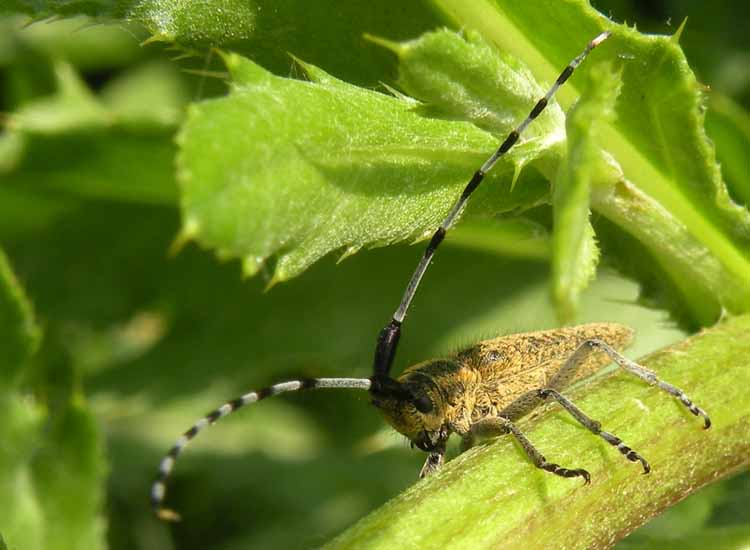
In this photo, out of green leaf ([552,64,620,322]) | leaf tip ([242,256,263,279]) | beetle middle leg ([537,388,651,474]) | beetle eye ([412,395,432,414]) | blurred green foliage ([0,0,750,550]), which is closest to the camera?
green leaf ([552,64,620,322])

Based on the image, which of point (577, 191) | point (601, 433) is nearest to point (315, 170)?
point (577, 191)

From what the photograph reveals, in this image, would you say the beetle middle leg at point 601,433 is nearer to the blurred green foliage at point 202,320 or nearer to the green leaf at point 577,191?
the green leaf at point 577,191

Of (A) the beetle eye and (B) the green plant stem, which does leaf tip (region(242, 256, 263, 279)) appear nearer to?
(B) the green plant stem

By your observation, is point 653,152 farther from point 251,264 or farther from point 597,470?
point 251,264

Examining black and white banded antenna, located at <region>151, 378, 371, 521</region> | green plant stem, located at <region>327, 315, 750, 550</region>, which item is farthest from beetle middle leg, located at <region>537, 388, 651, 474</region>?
black and white banded antenna, located at <region>151, 378, 371, 521</region>

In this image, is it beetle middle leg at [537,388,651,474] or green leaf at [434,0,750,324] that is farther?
green leaf at [434,0,750,324]
